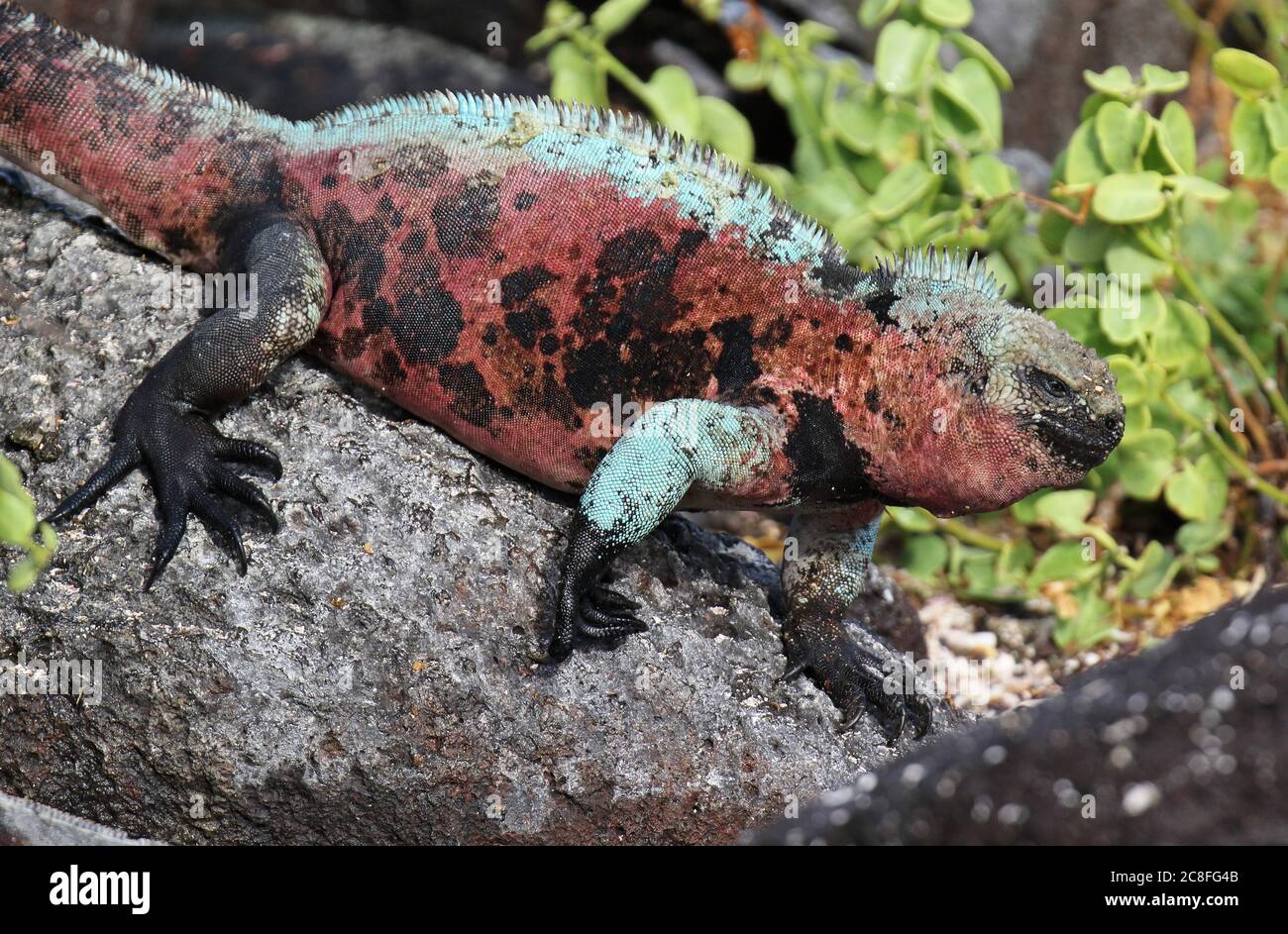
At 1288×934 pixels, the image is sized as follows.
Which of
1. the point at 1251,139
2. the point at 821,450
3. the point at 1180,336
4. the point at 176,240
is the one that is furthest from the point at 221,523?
the point at 1251,139

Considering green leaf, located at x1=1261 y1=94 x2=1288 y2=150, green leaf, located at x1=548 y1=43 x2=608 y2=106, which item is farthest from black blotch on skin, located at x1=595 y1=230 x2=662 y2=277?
green leaf, located at x1=1261 y1=94 x2=1288 y2=150

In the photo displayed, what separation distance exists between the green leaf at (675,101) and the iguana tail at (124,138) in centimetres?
256

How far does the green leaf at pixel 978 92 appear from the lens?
6.65 metres

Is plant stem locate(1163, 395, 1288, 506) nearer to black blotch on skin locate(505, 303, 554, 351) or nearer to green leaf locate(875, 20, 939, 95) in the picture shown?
green leaf locate(875, 20, 939, 95)

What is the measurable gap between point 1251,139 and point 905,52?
1.69 metres

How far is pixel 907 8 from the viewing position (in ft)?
22.7

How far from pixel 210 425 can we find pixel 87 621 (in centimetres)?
82

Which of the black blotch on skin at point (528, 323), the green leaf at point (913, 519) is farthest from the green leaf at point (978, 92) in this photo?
the black blotch on skin at point (528, 323)

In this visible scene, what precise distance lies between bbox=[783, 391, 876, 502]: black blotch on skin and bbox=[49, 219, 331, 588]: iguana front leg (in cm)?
178

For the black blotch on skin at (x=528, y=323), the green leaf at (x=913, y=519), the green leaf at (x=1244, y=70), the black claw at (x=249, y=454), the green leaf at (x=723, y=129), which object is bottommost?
the green leaf at (x=913, y=519)

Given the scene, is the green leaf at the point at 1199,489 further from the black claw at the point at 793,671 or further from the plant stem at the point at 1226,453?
the black claw at the point at 793,671

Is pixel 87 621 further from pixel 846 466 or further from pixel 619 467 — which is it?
pixel 846 466

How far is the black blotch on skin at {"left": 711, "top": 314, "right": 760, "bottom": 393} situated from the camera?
191 inches

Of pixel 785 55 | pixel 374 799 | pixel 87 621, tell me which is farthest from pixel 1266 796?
pixel 785 55
